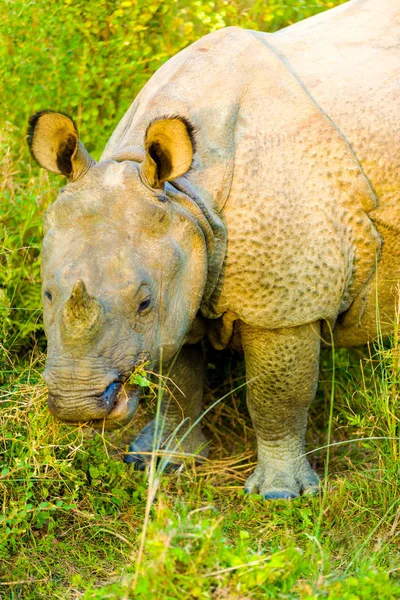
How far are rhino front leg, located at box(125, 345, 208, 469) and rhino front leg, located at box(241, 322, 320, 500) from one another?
1.54 ft

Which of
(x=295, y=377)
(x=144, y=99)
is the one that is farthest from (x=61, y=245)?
(x=295, y=377)

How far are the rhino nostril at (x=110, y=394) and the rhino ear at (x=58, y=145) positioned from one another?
1002 millimetres

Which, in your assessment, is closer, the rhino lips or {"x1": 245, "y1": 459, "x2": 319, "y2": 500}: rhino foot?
the rhino lips

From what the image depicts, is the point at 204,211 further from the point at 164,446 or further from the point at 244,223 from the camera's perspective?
the point at 164,446

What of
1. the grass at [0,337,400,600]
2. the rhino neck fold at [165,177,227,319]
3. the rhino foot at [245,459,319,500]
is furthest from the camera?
the rhino foot at [245,459,319,500]

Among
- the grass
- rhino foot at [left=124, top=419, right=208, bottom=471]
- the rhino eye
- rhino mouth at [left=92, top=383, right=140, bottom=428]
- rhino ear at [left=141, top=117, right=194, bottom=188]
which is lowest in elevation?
rhino foot at [left=124, top=419, right=208, bottom=471]

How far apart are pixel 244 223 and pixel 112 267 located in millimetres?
798

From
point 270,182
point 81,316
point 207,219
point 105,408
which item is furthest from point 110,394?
point 270,182

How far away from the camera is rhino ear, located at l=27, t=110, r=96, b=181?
452 centimetres

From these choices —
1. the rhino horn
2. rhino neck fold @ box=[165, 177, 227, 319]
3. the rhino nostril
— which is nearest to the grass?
the rhino nostril

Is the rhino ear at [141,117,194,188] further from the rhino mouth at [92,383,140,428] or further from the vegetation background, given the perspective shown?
the vegetation background

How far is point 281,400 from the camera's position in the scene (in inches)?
207

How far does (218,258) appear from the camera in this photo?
4.77m

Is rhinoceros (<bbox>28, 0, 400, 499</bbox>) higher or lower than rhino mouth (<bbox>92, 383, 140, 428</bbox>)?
higher
